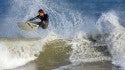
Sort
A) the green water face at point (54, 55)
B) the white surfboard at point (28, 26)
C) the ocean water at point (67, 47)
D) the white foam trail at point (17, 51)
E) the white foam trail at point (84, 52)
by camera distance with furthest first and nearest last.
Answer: the white surfboard at point (28, 26) → the white foam trail at point (17, 51) → the white foam trail at point (84, 52) → the green water face at point (54, 55) → the ocean water at point (67, 47)

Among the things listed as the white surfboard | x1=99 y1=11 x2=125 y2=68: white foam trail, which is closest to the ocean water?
x1=99 y1=11 x2=125 y2=68: white foam trail

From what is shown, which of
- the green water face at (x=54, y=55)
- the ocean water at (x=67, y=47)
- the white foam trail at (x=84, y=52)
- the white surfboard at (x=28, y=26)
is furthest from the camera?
the white surfboard at (x=28, y=26)

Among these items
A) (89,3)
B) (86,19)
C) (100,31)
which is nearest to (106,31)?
(100,31)

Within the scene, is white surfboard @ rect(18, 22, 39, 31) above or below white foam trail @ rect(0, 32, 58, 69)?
above

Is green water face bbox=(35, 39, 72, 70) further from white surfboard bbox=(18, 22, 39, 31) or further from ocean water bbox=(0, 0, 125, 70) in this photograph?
white surfboard bbox=(18, 22, 39, 31)

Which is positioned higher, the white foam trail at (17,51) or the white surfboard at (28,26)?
the white surfboard at (28,26)

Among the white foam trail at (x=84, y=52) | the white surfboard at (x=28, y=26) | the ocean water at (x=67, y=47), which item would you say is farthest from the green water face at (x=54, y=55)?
the white surfboard at (x=28, y=26)

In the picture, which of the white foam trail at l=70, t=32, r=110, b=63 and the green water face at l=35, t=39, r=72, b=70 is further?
the white foam trail at l=70, t=32, r=110, b=63

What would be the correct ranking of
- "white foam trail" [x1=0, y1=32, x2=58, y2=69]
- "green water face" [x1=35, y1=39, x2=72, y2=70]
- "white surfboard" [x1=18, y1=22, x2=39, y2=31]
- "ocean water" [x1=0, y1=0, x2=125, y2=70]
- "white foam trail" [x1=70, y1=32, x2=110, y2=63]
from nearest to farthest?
"ocean water" [x1=0, y1=0, x2=125, y2=70]
"green water face" [x1=35, y1=39, x2=72, y2=70]
"white foam trail" [x1=70, y1=32, x2=110, y2=63]
"white foam trail" [x1=0, y1=32, x2=58, y2=69]
"white surfboard" [x1=18, y1=22, x2=39, y2=31]

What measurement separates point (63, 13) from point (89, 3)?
18.6 feet

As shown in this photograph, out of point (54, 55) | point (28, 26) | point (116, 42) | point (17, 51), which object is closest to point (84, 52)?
point (54, 55)

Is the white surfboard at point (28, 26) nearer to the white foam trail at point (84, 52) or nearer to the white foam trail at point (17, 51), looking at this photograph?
the white foam trail at point (17, 51)

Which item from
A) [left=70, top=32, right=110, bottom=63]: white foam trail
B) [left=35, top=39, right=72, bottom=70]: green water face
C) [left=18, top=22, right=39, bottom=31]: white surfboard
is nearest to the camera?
[left=35, top=39, right=72, bottom=70]: green water face

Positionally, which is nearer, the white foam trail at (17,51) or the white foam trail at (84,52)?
the white foam trail at (84,52)
